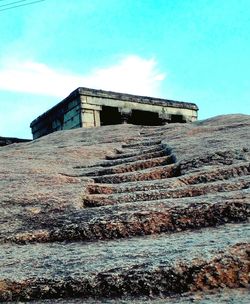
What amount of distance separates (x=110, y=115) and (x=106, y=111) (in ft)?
1.08

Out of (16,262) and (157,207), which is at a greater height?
(157,207)

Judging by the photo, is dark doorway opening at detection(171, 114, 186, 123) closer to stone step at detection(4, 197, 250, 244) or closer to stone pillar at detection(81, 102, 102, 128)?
stone pillar at detection(81, 102, 102, 128)

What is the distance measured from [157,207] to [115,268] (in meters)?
0.65

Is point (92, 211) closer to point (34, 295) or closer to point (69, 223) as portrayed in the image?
point (69, 223)

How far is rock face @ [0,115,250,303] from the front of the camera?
5.32ft

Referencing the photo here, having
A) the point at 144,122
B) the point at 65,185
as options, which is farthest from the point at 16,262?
the point at 144,122

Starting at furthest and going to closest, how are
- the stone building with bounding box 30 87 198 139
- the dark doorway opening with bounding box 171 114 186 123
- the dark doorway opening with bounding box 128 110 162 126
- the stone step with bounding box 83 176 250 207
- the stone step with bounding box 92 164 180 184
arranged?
the dark doorway opening with bounding box 171 114 186 123 → the dark doorway opening with bounding box 128 110 162 126 → the stone building with bounding box 30 87 198 139 → the stone step with bounding box 92 164 180 184 → the stone step with bounding box 83 176 250 207

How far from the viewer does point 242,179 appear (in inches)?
107

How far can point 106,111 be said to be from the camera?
47.1ft

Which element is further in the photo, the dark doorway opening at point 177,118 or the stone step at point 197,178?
the dark doorway opening at point 177,118

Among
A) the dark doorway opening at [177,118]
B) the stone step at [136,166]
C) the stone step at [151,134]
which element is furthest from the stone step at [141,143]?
the dark doorway opening at [177,118]

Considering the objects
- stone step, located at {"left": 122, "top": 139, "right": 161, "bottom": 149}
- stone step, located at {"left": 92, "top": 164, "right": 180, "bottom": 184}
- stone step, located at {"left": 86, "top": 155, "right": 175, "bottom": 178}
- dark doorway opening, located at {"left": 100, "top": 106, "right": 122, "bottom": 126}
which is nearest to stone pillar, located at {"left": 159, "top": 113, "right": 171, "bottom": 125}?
dark doorway opening, located at {"left": 100, "top": 106, "right": 122, "bottom": 126}

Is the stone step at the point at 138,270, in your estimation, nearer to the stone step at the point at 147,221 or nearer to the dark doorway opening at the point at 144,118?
the stone step at the point at 147,221

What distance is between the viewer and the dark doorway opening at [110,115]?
14.3 m
